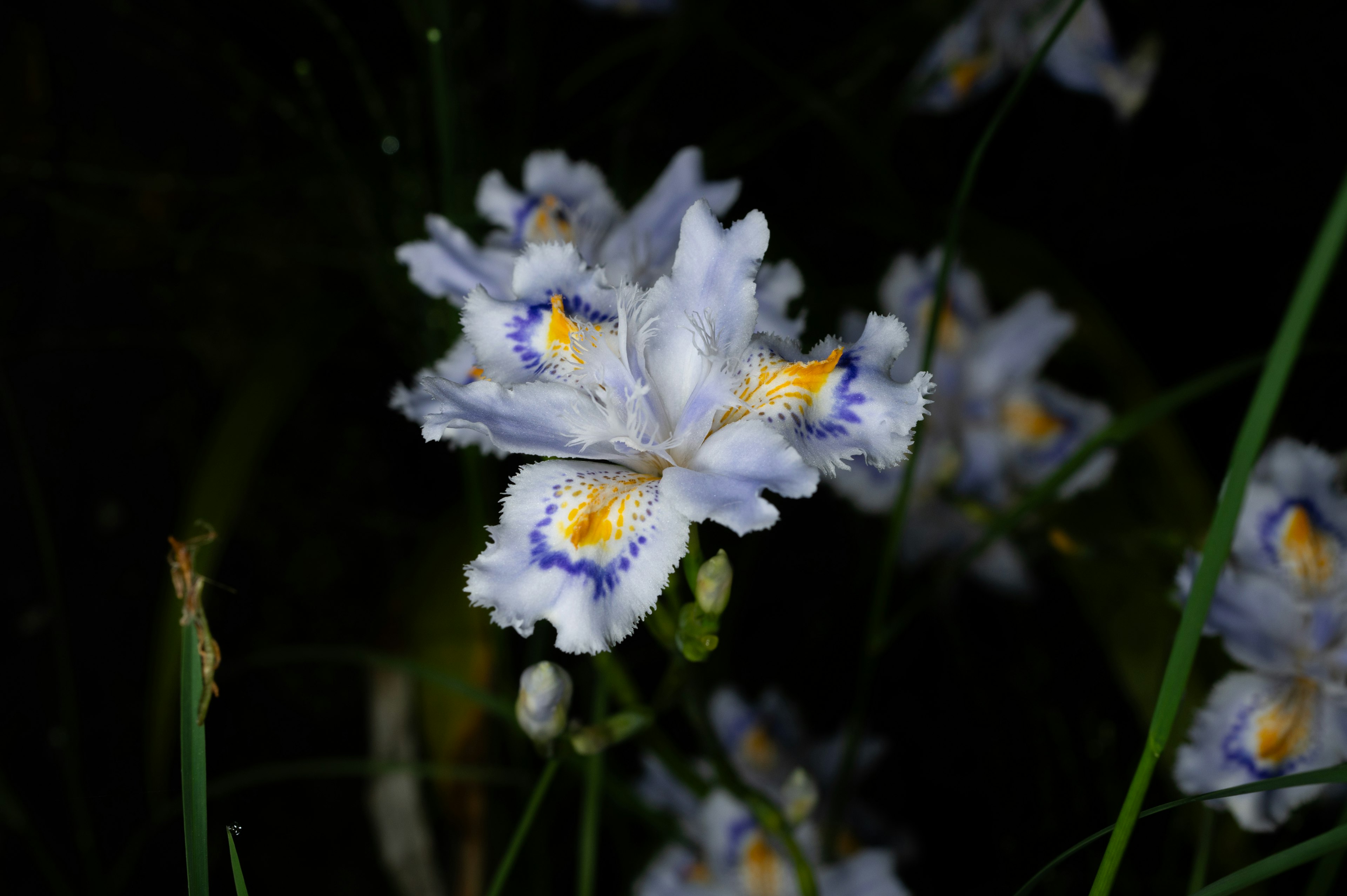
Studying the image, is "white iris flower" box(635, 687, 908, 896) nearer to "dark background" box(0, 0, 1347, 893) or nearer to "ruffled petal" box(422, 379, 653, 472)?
"dark background" box(0, 0, 1347, 893)

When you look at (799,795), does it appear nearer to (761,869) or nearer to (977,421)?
(761,869)

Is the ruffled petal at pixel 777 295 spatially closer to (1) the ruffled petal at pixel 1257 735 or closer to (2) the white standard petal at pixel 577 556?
(2) the white standard petal at pixel 577 556

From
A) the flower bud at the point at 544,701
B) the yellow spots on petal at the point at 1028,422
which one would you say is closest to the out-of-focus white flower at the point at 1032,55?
the yellow spots on petal at the point at 1028,422

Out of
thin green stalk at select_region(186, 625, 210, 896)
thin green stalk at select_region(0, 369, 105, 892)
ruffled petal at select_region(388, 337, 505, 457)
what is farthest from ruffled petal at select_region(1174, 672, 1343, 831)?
thin green stalk at select_region(0, 369, 105, 892)

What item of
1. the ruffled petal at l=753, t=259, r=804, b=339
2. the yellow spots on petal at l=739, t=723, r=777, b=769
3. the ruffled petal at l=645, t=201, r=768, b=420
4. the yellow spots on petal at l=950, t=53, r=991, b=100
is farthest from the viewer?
the yellow spots on petal at l=950, t=53, r=991, b=100

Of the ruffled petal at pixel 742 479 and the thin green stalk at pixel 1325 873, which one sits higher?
the ruffled petal at pixel 742 479

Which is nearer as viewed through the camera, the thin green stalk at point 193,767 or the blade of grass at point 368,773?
the thin green stalk at point 193,767
